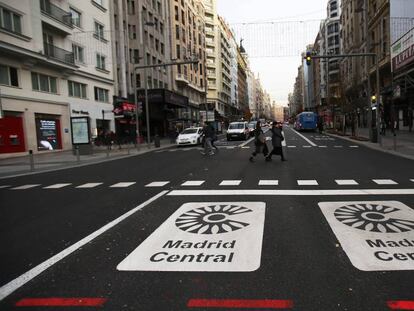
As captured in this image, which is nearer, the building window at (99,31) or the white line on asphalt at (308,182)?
the white line on asphalt at (308,182)

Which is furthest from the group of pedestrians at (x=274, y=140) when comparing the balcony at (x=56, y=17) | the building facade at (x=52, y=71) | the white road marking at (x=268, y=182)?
the balcony at (x=56, y=17)

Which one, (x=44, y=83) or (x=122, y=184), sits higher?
(x=44, y=83)

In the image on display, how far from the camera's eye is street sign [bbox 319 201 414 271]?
13.4 ft

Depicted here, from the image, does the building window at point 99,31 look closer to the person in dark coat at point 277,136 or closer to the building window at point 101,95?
the building window at point 101,95

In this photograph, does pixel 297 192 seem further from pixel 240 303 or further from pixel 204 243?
pixel 240 303

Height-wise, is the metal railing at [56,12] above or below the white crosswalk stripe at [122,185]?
above

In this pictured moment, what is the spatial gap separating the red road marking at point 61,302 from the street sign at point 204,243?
2.39 feet

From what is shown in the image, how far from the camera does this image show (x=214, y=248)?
4.64m

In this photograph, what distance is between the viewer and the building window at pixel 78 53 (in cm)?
3171

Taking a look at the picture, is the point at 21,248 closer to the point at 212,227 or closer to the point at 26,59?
the point at 212,227

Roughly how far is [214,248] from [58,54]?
28.1 m

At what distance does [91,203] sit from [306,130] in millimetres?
53890

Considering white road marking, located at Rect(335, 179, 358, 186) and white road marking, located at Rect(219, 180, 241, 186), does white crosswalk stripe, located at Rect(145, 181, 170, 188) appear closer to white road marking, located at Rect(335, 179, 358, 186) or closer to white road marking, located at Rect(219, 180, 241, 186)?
white road marking, located at Rect(219, 180, 241, 186)

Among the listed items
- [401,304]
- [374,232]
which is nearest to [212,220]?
[374,232]
